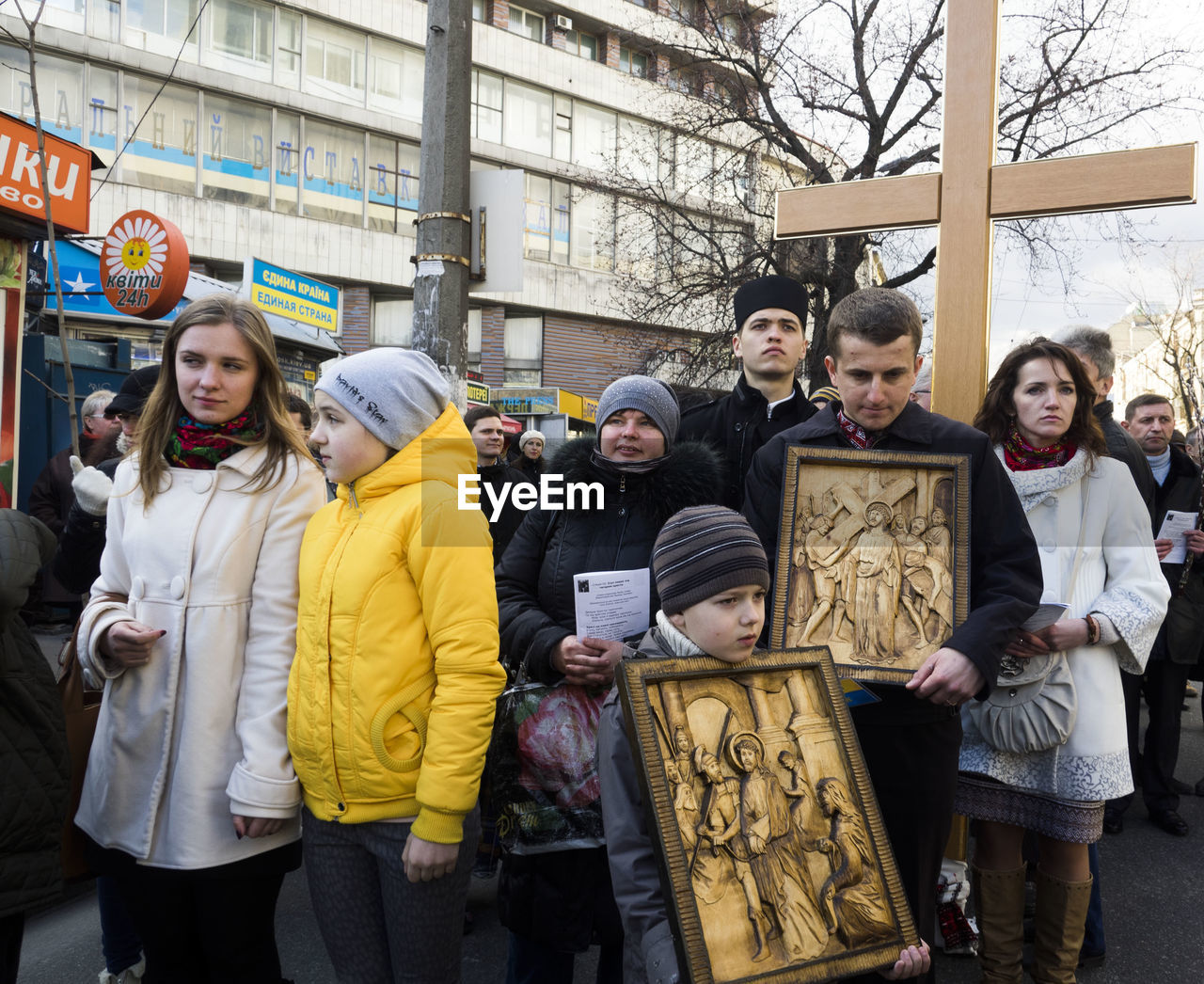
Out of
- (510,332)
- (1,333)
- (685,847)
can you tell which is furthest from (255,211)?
(685,847)

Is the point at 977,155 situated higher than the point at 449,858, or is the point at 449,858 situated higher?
the point at 977,155

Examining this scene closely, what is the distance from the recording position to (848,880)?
1.66m

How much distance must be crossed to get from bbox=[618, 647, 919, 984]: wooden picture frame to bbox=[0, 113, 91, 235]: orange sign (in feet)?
20.9

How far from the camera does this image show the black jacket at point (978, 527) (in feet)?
7.18

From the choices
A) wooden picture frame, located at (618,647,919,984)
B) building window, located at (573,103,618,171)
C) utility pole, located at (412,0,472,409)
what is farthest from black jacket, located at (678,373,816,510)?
building window, located at (573,103,618,171)

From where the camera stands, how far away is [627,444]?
8.75ft

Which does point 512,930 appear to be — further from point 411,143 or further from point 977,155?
point 411,143

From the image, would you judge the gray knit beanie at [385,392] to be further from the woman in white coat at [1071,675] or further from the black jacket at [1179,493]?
the black jacket at [1179,493]

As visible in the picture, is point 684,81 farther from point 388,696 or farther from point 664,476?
point 388,696

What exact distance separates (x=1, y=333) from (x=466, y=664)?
714 cm

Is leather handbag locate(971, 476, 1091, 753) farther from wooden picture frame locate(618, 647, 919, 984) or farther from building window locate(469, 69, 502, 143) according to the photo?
building window locate(469, 69, 502, 143)

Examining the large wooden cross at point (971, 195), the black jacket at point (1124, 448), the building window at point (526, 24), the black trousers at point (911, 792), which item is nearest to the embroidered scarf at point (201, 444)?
the black trousers at point (911, 792)

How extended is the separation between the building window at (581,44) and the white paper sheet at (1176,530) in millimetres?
24343

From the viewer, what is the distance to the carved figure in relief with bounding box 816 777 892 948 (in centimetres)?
162
